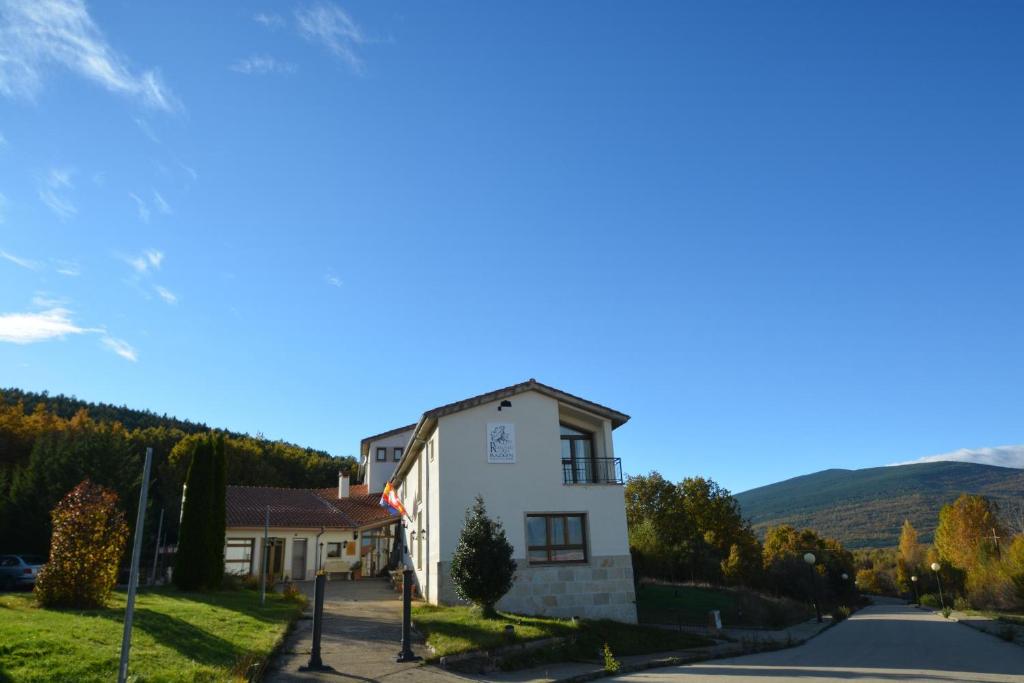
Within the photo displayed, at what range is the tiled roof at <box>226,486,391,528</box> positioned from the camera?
3250cm

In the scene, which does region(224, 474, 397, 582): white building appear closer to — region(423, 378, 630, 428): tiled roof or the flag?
the flag

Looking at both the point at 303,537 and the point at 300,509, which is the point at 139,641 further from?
the point at 300,509

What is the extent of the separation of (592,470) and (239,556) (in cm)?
1975

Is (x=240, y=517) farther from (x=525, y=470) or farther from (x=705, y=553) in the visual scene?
(x=705, y=553)

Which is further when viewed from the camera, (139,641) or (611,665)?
(611,665)

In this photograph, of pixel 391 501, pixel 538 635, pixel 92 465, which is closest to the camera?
pixel 538 635

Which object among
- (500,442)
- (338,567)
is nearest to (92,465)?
(338,567)

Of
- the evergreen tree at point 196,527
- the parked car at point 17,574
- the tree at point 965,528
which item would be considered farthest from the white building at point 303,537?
the tree at point 965,528

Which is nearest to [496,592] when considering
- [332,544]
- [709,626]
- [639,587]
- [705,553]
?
[709,626]

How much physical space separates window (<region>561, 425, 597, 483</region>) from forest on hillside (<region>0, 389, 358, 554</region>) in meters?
24.7

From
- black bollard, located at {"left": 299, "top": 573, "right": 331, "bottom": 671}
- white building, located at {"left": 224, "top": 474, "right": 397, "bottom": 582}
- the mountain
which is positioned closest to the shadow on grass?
black bollard, located at {"left": 299, "top": 573, "right": 331, "bottom": 671}

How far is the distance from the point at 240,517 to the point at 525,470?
18950mm

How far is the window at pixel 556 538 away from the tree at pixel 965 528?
51010mm

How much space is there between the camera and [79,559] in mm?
13703
